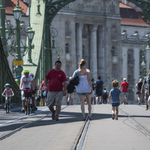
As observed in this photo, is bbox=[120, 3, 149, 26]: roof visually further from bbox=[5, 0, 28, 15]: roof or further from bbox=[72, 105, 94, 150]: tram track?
bbox=[72, 105, 94, 150]: tram track

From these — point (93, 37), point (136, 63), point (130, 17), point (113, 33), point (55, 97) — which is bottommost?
point (55, 97)

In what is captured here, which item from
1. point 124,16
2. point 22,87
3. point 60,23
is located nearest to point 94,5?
point 60,23

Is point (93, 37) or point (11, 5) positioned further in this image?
point (11, 5)

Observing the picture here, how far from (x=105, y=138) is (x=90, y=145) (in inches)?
43.3

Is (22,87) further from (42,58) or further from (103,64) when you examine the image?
(103,64)

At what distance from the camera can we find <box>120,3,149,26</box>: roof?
93.6 meters

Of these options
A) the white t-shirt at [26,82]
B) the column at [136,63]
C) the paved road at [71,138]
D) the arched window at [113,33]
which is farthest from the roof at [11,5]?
the paved road at [71,138]

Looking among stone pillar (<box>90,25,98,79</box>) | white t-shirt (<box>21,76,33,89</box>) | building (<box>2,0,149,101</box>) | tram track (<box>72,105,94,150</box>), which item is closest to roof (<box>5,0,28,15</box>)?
building (<box>2,0,149,101</box>)

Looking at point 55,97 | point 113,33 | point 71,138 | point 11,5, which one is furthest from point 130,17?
point 71,138

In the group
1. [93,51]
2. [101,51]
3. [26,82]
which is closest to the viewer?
[26,82]

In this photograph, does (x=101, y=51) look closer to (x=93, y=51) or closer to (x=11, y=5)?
(x=93, y=51)

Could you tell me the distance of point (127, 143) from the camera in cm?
863

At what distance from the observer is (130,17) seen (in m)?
95.1

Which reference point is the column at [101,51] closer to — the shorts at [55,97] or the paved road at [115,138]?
the shorts at [55,97]
